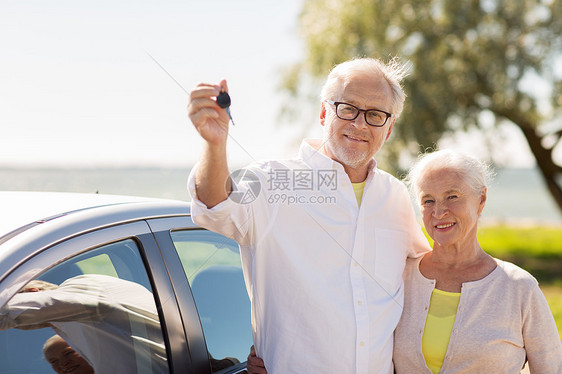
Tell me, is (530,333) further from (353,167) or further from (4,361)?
(4,361)

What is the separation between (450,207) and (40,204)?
1511 millimetres

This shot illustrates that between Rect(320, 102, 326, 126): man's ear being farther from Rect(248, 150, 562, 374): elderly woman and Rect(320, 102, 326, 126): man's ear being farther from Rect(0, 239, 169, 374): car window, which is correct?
Rect(0, 239, 169, 374): car window

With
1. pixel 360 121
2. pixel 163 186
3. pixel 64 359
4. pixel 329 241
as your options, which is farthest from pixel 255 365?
pixel 163 186

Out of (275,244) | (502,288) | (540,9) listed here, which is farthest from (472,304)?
(540,9)

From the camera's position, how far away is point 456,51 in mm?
10664

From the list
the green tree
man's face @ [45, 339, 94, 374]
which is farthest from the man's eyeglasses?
the green tree

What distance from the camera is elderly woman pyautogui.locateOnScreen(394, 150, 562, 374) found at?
223 cm

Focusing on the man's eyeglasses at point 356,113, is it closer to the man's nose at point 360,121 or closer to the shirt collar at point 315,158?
the man's nose at point 360,121

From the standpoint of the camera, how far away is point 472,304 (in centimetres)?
230

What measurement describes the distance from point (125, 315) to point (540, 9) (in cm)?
1080

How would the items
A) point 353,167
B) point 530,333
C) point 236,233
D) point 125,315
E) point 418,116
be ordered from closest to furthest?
point 125,315 → point 236,233 → point 530,333 → point 353,167 → point 418,116

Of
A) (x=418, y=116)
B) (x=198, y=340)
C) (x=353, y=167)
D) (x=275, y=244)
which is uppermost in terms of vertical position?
(x=418, y=116)

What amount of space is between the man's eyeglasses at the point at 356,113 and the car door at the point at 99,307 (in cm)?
89

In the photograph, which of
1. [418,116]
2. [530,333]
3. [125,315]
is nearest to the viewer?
[125,315]
